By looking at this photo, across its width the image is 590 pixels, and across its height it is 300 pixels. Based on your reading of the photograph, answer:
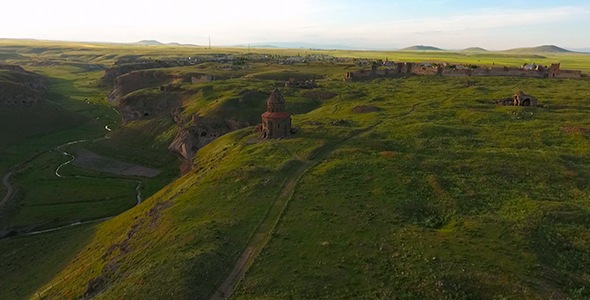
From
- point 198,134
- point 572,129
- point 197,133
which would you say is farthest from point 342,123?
point 572,129

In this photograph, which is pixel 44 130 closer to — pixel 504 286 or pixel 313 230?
pixel 313 230

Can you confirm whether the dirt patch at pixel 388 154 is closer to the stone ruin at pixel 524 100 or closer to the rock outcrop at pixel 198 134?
the rock outcrop at pixel 198 134

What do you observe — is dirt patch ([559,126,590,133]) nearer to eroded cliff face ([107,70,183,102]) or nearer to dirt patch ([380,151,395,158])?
dirt patch ([380,151,395,158])

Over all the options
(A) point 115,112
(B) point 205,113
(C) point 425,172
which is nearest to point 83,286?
(C) point 425,172

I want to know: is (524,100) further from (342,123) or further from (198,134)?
(198,134)

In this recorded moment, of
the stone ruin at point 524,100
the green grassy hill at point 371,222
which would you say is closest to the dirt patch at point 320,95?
the green grassy hill at point 371,222

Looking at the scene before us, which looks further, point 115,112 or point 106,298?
point 115,112

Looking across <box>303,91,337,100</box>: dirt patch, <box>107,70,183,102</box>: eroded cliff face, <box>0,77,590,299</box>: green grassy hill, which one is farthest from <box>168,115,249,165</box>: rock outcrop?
<box>107,70,183,102</box>: eroded cliff face
